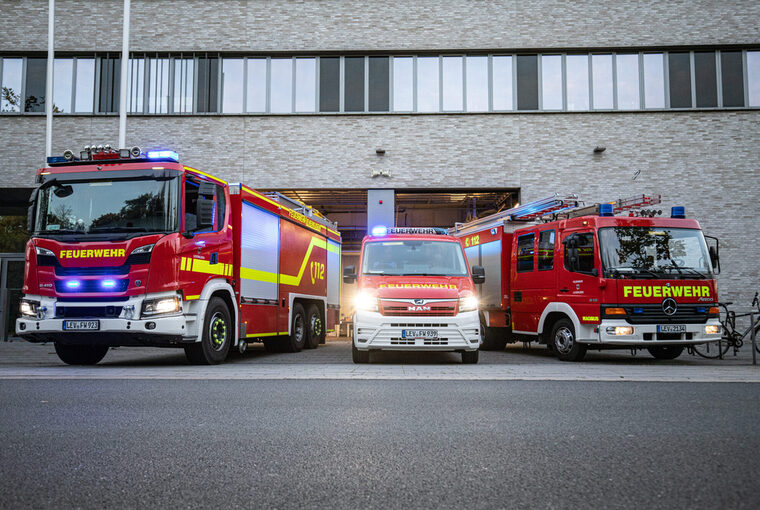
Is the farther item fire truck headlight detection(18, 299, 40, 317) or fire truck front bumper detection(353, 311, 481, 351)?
fire truck front bumper detection(353, 311, 481, 351)

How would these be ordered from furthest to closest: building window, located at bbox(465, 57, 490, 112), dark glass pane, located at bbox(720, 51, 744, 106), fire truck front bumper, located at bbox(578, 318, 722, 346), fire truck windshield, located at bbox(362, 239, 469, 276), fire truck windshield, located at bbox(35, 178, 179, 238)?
building window, located at bbox(465, 57, 490, 112), dark glass pane, located at bbox(720, 51, 744, 106), fire truck windshield, located at bbox(362, 239, 469, 276), fire truck front bumper, located at bbox(578, 318, 722, 346), fire truck windshield, located at bbox(35, 178, 179, 238)

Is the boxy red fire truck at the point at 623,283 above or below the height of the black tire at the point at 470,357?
above

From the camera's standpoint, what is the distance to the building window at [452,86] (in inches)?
896

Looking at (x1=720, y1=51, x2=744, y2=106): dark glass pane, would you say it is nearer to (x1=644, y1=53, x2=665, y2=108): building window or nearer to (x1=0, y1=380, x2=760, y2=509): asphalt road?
(x1=644, y1=53, x2=665, y2=108): building window

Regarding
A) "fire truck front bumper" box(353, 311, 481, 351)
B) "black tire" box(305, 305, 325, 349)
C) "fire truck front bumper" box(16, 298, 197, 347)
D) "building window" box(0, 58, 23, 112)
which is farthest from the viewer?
"building window" box(0, 58, 23, 112)

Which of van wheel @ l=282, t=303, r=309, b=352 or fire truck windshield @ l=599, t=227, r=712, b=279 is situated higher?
fire truck windshield @ l=599, t=227, r=712, b=279

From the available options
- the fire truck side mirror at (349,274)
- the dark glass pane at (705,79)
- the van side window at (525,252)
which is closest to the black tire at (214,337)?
the fire truck side mirror at (349,274)

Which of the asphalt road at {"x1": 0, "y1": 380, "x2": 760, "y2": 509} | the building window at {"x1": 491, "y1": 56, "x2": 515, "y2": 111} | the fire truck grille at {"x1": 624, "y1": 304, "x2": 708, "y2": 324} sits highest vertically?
the building window at {"x1": 491, "y1": 56, "x2": 515, "y2": 111}

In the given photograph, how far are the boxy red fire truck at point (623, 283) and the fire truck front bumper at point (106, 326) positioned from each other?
6.63 m

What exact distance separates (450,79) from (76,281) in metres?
15.7

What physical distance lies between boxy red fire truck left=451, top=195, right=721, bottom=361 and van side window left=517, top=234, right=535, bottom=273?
25 centimetres

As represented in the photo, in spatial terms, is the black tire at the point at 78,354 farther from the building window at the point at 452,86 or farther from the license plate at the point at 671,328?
the building window at the point at 452,86

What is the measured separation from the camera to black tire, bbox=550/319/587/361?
1227cm

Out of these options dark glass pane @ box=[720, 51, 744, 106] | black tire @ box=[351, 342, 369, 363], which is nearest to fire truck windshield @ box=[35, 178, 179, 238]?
black tire @ box=[351, 342, 369, 363]
